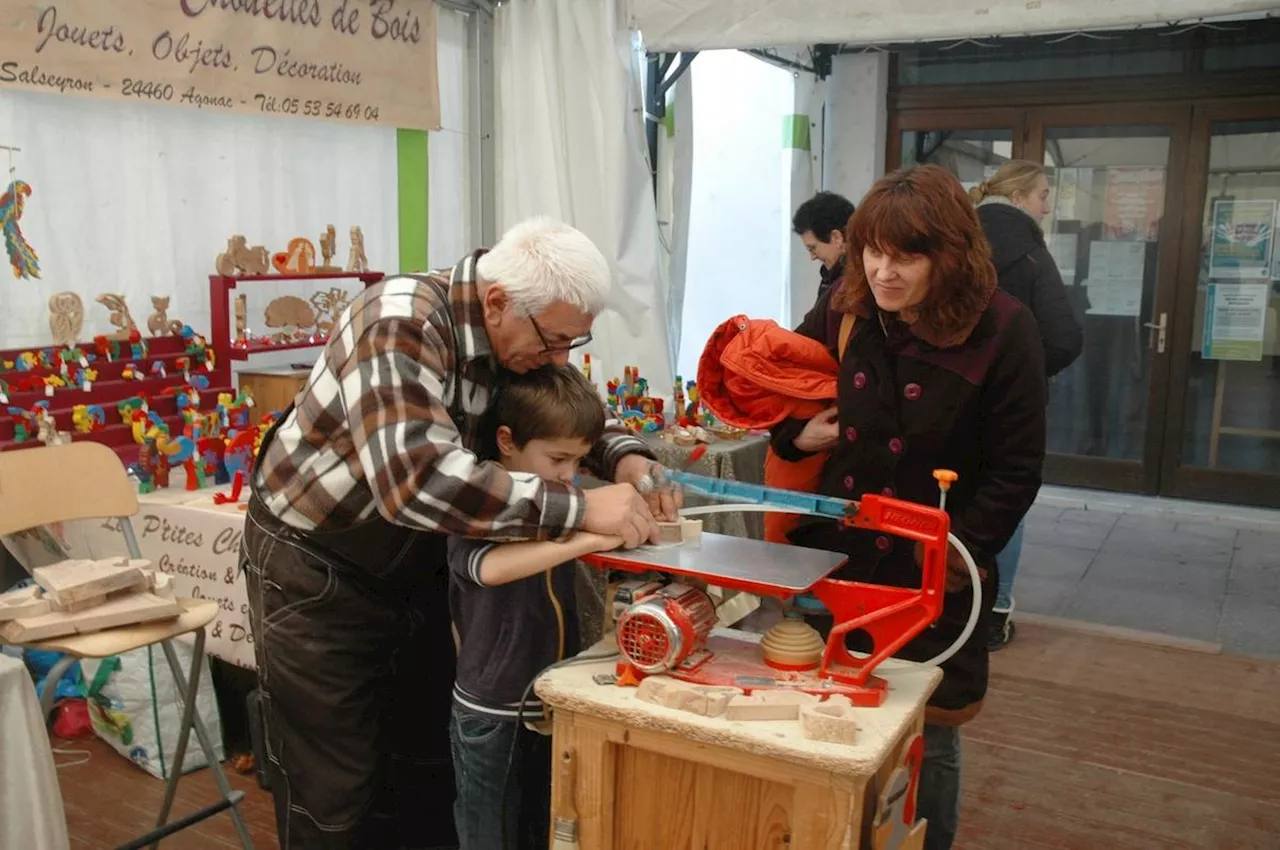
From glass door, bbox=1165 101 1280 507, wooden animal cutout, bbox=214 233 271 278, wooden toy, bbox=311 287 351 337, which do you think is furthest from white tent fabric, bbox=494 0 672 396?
glass door, bbox=1165 101 1280 507

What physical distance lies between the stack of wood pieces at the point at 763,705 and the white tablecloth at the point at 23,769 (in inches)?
42.9

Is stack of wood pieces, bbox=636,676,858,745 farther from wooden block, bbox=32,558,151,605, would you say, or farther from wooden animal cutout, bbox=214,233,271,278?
wooden animal cutout, bbox=214,233,271,278

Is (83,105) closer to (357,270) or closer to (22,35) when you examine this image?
(22,35)

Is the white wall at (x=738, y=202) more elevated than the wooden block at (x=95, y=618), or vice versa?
the white wall at (x=738, y=202)

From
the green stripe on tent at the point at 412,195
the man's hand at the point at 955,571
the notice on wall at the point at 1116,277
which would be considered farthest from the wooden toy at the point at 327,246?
the notice on wall at the point at 1116,277

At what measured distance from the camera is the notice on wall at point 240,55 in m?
2.93

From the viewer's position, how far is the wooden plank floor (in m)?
2.87

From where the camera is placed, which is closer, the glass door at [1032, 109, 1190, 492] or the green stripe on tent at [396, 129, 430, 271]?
the green stripe on tent at [396, 129, 430, 271]

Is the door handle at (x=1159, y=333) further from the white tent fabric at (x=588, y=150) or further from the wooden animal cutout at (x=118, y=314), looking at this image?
the wooden animal cutout at (x=118, y=314)

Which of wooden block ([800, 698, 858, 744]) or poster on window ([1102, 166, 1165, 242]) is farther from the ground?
poster on window ([1102, 166, 1165, 242])

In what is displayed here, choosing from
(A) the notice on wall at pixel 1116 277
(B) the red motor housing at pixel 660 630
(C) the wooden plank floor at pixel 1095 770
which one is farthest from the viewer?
(A) the notice on wall at pixel 1116 277

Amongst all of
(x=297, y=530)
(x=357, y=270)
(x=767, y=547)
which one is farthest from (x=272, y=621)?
(x=357, y=270)

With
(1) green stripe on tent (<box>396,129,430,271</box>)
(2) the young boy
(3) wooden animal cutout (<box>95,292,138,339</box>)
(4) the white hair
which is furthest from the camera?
(1) green stripe on tent (<box>396,129,430,271</box>)

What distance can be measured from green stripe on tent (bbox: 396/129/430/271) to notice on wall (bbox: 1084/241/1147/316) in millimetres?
4124
